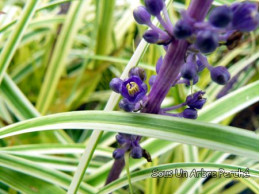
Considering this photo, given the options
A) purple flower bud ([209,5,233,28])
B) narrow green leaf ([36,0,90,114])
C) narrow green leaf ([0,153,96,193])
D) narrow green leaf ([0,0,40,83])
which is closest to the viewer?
purple flower bud ([209,5,233,28])

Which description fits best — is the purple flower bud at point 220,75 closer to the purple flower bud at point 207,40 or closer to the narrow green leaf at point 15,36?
the purple flower bud at point 207,40

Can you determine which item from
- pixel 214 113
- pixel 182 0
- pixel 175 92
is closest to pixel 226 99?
pixel 214 113

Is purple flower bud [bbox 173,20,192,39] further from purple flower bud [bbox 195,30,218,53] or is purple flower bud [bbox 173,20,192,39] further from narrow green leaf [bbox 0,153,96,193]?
narrow green leaf [bbox 0,153,96,193]

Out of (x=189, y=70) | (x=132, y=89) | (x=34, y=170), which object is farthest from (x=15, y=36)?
(x=189, y=70)

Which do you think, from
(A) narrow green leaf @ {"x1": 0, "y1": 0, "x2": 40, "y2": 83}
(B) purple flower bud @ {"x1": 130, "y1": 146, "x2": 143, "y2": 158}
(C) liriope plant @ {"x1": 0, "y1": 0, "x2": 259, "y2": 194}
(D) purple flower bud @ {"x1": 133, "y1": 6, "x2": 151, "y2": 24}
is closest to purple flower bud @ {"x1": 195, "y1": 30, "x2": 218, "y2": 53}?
(C) liriope plant @ {"x1": 0, "y1": 0, "x2": 259, "y2": 194}

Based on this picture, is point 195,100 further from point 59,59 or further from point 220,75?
point 59,59

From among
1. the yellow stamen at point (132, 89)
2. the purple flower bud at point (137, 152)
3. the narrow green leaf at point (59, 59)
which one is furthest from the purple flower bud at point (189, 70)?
the narrow green leaf at point (59, 59)
